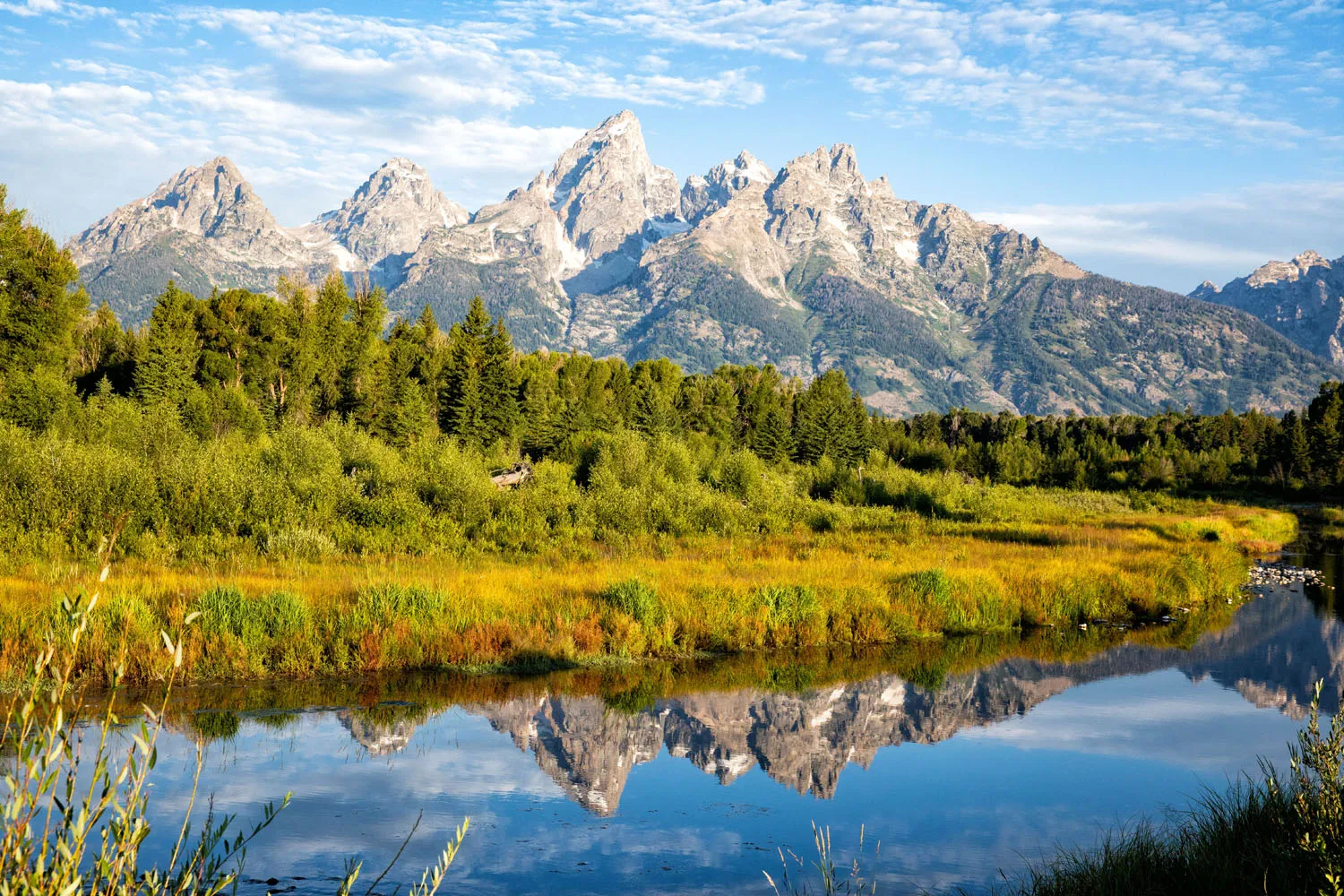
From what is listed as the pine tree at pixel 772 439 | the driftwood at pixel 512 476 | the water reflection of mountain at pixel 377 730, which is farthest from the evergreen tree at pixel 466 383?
the water reflection of mountain at pixel 377 730

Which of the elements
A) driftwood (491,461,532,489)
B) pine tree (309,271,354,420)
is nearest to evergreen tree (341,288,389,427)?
pine tree (309,271,354,420)

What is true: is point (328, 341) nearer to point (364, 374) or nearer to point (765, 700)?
point (364, 374)

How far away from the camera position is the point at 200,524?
3017 centimetres

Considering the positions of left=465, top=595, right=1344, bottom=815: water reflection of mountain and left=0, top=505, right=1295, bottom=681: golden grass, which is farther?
left=0, top=505, right=1295, bottom=681: golden grass

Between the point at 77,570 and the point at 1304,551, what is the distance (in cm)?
4956

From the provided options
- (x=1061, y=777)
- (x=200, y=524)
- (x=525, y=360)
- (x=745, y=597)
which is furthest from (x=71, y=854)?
(x=525, y=360)

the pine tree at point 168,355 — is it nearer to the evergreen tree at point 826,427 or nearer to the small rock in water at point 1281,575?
the small rock in water at point 1281,575

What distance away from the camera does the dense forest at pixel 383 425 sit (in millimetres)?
32469

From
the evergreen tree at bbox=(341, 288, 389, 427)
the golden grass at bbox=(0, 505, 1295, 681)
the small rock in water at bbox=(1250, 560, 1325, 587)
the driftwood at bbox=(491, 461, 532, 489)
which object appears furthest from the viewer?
the evergreen tree at bbox=(341, 288, 389, 427)

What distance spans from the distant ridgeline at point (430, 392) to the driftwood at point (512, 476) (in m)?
13.5

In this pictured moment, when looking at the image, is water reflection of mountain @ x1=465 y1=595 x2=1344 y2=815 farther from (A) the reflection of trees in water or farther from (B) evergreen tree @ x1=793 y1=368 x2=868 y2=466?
(B) evergreen tree @ x1=793 y1=368 x2=868 y2=466

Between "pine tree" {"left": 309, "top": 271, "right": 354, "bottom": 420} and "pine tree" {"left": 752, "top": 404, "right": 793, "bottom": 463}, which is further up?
"pine tree" {"left": 309, "top": 271, "right": 354, "bottom": 420}

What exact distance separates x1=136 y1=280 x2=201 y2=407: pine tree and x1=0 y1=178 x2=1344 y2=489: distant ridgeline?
0.40 feet

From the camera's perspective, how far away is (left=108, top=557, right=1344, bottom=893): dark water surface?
10.3 metres
